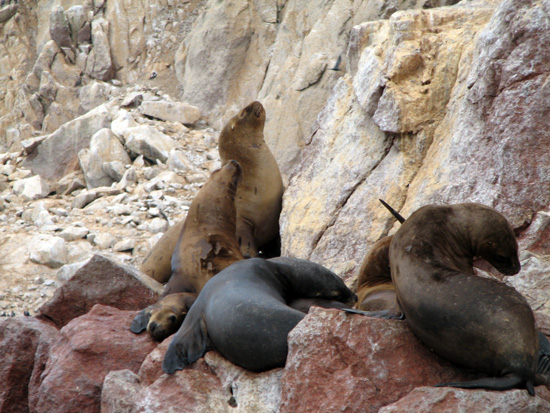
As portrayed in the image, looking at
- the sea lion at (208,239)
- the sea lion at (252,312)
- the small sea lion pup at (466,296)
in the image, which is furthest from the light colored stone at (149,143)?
the small sea lion pup at (466,296)

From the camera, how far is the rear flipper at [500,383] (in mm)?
2617

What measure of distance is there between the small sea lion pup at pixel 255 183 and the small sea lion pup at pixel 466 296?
3448 mm

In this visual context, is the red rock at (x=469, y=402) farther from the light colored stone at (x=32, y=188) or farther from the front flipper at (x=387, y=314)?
the light colored stone at (x=32, y=188)

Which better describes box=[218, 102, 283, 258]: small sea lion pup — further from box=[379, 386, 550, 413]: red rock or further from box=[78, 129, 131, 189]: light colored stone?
box=[78, 129, 131, 189]: light colored stone

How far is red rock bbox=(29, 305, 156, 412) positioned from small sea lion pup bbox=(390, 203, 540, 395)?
6.23ft

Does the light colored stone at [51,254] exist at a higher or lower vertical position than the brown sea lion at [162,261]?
lower

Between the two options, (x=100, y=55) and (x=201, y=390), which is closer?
(x=201, y=390)

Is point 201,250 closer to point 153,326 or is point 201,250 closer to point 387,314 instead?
point 153,326

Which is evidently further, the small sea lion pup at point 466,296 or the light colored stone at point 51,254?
the light colored stone at point 51,254

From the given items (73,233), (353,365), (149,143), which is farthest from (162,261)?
(149,143)

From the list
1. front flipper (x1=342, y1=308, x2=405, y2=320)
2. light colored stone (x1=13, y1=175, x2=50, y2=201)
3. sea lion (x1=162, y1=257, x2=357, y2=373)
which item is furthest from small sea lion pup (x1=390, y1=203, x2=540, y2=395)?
light colored stone (x1=13, y1=175, x2=50, y2=201)

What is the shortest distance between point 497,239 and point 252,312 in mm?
1280

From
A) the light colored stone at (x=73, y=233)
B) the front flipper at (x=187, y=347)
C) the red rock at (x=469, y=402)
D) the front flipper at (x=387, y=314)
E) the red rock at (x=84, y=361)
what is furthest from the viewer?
the light colored stone at (x=73, y=233)

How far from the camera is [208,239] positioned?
16.9ft
